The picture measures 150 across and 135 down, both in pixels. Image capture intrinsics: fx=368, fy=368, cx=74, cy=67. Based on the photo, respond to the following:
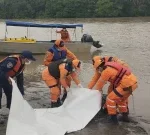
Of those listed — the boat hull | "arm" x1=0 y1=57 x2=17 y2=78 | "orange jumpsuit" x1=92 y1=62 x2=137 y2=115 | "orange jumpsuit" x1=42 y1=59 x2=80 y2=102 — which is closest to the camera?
"orange jumpsuit" x1=92 y1=62 x2=137 y2=115

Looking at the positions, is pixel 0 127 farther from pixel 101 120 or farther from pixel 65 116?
pixel 101 120

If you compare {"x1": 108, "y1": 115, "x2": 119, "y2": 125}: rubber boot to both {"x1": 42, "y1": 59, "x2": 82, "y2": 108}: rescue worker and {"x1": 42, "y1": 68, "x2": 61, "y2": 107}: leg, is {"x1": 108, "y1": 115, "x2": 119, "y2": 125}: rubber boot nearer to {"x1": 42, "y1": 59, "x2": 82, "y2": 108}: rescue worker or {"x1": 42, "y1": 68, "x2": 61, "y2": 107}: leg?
{"x1": 42, "y1": 59, "x2": 82, "y2": 108}: rescue worker

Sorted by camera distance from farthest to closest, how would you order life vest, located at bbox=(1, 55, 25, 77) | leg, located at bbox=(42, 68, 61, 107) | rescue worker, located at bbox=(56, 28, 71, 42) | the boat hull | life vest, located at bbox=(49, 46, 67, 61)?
rescue worker, located at bbox=(56, 28, 71, 42) < the boat hull < life vest, located at bbox=(49, 46, 67, 61) < leg, located at bbox=(42, 68, 61, 107) < life vest, located at bbox=(1, 55, 25, 77)

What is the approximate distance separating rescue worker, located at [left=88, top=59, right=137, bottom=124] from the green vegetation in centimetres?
5913

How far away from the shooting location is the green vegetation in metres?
68.1

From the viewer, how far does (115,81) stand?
315 inches

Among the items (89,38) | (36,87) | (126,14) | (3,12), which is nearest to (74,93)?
(36,87)

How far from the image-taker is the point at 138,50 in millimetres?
21406

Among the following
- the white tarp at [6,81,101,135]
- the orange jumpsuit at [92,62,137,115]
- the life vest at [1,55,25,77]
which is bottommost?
the white tarp at [6,81,101,135]

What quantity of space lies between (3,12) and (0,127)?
6809 cm

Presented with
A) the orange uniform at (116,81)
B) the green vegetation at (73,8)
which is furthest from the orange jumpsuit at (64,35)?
the green vegetation at (73,8)

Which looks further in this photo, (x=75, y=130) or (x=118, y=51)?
(x=118, y=51)

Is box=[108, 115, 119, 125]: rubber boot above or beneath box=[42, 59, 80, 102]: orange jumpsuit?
beneath

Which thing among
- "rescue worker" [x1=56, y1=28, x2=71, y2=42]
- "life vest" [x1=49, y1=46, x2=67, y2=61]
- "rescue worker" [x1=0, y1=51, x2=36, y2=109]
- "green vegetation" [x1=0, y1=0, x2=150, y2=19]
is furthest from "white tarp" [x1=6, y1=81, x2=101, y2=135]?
"green vegetation" [x1=0, y1=0, x2=150, y2=19]
